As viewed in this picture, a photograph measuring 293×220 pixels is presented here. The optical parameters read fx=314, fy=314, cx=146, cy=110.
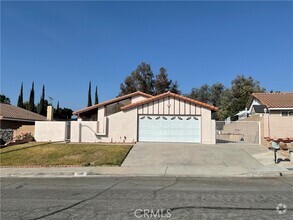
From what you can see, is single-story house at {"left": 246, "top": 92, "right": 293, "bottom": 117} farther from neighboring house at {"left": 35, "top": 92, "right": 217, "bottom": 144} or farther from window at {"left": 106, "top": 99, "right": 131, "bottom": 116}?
window at {"left": 106, "top": 99, "right": 131, "bottom": 116}

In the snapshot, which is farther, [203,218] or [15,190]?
[15,190]

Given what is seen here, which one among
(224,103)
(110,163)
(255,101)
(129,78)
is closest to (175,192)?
(110,163)

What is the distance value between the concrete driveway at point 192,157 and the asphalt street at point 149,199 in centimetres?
419

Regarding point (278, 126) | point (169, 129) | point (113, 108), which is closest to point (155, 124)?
point (169, 129)

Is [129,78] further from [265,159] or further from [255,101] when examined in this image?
[265,159]

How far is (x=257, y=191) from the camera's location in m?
9.10

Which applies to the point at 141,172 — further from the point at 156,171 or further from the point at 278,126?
the point at 278,126

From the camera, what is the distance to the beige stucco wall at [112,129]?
24.7 meters

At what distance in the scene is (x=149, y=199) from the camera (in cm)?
805

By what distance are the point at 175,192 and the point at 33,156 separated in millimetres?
12016

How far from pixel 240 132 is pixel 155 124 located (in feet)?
26.5

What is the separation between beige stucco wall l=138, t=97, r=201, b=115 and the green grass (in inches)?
216

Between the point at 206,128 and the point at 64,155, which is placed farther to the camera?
the point at 206,128

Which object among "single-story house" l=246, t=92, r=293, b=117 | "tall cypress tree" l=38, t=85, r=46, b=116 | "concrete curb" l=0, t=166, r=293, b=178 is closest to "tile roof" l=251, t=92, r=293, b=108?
"single-story house" l=246, t=92, r=293, b=117
